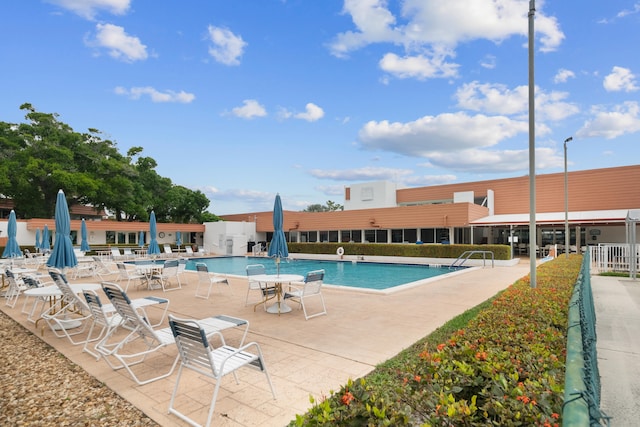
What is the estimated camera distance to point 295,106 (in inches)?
886

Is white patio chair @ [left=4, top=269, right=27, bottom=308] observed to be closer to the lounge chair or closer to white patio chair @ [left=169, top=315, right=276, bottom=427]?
the lounge chair

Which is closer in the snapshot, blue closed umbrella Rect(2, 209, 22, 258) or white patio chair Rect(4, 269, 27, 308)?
white patio chair Rect(4, 269, 27, 308)

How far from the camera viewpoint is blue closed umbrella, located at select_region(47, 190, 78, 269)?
23.8 feet

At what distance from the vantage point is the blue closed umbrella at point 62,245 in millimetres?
7258

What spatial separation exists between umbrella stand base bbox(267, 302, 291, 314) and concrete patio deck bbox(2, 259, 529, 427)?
0.21m

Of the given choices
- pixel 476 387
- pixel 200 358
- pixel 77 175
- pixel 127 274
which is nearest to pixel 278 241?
pixel 127 274

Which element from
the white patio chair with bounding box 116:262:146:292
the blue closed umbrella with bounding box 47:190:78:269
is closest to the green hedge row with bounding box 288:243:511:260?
the white patio chair with bounding box 116:262:146:292

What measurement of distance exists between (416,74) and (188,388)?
1879cm

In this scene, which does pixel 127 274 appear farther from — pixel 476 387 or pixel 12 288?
pixel 476 387

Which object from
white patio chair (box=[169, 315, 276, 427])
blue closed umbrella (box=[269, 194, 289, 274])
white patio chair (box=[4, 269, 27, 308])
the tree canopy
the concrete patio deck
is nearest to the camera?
white patio chair (box=[169, 315, 276, 427])

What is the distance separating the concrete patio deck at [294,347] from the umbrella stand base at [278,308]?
0.68 ft

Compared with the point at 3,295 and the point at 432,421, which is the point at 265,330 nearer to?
the point at 432,421

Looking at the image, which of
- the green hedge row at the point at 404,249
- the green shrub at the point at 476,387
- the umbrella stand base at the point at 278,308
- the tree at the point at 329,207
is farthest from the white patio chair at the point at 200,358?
the tree at the point at 329,207

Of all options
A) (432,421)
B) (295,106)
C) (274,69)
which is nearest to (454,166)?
(295,106)
